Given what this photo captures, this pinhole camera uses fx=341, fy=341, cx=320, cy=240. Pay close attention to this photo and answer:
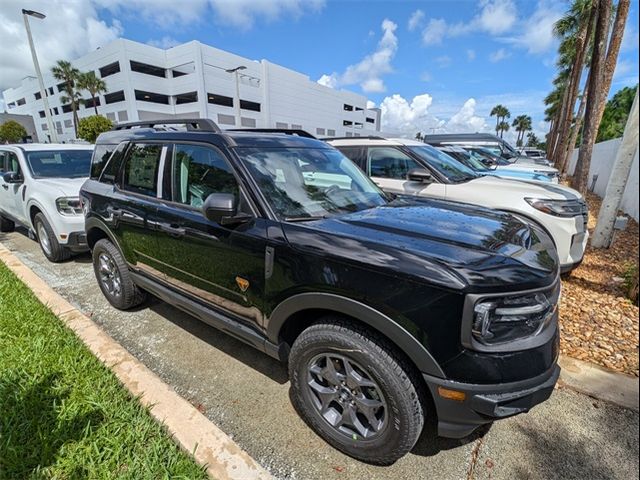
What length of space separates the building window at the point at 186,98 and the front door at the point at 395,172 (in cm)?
4053

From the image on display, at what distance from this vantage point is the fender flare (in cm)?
166

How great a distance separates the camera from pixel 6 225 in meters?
7.24

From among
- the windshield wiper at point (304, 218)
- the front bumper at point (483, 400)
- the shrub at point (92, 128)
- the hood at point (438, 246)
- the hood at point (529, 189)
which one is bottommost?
the front bumper at point (483, 400)

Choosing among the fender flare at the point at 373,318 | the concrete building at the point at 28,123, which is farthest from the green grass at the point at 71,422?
the concrete building at the point at 28,123

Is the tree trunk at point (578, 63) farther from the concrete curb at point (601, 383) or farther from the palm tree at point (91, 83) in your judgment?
the palm tree at point (91, 83)

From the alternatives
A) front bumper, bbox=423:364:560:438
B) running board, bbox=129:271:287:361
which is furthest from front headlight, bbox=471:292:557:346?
running board, bbox=129:271:287:361

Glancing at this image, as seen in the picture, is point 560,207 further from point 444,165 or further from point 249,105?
point 249,105

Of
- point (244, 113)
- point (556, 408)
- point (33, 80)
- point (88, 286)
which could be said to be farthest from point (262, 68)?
point (556, 408)

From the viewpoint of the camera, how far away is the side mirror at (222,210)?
2078 millimetres

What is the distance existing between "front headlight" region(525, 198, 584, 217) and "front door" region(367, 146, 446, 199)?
117cm

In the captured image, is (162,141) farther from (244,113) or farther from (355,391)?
(244,113)

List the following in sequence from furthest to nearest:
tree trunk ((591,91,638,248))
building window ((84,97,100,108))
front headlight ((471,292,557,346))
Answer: building window ((84,97,100,108)) < tree trunk ((591,91,638,248)) < front headlight ((471,292,557,346))

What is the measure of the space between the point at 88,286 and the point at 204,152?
3050 mm

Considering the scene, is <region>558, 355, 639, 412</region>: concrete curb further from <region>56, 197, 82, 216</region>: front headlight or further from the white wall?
the white wall
